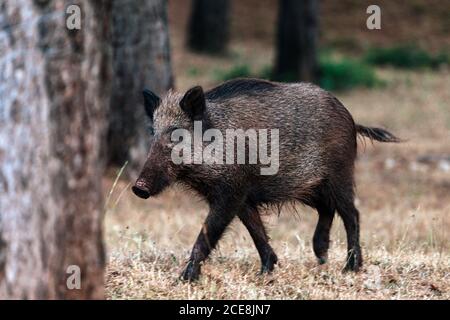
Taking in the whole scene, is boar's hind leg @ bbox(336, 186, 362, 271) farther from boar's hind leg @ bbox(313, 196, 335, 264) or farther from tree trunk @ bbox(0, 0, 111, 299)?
tree trunk @ bbox(0, 0, 111, 299)

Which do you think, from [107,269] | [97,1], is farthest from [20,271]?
[107,269]

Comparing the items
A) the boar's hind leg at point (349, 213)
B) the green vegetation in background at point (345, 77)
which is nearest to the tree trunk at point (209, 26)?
the green vegetation in background at point (345, 77)

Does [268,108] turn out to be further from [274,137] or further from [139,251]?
[139,251]

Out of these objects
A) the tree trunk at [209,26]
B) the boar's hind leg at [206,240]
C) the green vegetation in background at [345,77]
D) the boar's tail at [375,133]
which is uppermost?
the tree trunk at [209,26]

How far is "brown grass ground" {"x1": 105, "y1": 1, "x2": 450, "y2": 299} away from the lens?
17.4 feet

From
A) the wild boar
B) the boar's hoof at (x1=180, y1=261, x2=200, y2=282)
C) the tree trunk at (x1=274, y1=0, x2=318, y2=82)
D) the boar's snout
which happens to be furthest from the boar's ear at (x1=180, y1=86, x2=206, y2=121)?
the tree trunk at (x1=274, y1=0, x2=318, y2=82)

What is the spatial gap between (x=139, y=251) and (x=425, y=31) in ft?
64.8

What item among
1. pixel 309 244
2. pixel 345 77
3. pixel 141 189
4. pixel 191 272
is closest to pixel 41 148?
pixel 141 189

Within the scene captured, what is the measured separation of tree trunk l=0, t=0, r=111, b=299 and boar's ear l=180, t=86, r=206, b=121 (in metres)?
1.83

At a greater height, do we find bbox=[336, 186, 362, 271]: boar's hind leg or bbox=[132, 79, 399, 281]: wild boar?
bbox=[132, 79, 399, 281]: wild boar

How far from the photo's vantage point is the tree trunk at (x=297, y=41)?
56.9ft

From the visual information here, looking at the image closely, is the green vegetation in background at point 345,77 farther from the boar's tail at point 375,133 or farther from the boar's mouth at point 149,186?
the boar's mouth at point 149,186

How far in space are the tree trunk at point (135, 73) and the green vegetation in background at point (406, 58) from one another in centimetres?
1243

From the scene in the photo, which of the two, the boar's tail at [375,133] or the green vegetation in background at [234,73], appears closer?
the boar's tail at [375,133]
